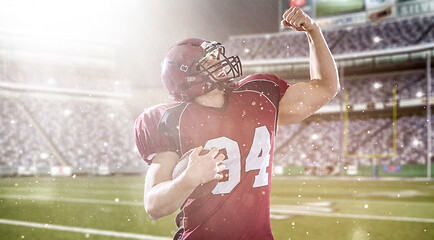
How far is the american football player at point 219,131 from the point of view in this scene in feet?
5.93

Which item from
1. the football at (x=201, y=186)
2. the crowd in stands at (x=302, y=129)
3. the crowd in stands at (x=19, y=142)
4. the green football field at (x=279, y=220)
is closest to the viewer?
the football at (x=201, y=186)

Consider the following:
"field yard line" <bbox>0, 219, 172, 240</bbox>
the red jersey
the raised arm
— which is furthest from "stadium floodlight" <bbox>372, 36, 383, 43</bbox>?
the red jersey

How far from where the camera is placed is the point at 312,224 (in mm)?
6230

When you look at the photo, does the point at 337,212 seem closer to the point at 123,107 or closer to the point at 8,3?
the point at 123,107

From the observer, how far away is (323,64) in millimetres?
2037

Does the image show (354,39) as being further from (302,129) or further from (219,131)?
(219,131)

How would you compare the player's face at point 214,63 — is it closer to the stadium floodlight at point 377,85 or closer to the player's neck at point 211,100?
the player's neck at point 211,100

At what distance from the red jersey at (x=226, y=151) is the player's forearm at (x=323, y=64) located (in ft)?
1.16

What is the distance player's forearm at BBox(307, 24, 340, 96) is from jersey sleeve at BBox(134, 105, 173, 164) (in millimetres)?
773

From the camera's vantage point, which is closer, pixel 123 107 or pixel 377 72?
pixel 377 72

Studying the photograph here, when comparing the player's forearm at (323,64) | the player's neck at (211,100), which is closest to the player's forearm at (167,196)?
the player's neck at (211,100)

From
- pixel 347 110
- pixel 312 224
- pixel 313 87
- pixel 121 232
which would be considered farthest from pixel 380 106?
pixel 313 87

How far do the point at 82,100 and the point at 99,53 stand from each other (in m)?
5.79

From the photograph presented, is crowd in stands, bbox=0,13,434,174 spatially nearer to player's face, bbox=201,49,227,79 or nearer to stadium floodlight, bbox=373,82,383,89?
stadium floodlight, bbox=373,82,383,89
